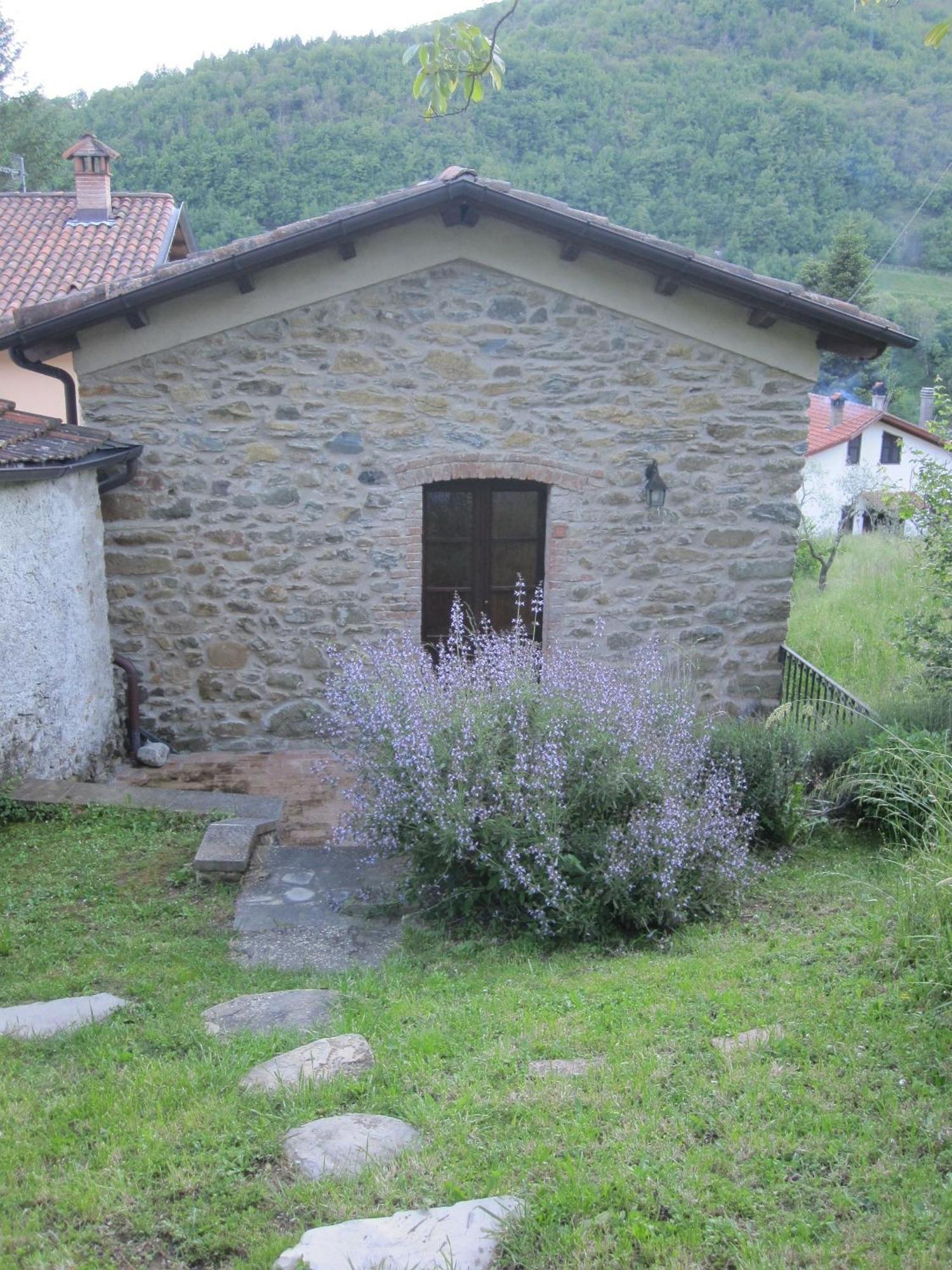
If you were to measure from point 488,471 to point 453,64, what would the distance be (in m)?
3.69

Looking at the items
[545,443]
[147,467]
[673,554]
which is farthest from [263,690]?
[673,554]

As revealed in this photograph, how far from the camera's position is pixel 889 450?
104 feet

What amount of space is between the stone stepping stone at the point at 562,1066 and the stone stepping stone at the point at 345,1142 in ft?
1.54

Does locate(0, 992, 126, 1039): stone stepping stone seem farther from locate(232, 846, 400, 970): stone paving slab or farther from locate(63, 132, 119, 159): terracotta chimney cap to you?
locate(63, 132, 119, 159): terracotta chimney cap

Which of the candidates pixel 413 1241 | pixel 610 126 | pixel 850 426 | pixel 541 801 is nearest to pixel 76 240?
pixel 610 126

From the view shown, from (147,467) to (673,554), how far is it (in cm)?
384

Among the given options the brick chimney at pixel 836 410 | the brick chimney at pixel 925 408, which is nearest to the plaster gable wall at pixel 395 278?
the brick chimney at pixel 925 408

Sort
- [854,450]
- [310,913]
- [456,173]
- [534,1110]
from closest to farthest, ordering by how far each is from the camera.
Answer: [534,1110], [310,913], [456,173], [854,450]

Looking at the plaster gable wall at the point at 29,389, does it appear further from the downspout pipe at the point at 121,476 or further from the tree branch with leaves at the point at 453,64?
the tree branch with leaves at the point at 453,64

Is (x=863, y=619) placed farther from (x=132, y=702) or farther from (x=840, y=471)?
(x=840, y=471)

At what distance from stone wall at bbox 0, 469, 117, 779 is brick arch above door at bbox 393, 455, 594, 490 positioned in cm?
217

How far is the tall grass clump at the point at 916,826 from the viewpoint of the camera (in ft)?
12.0

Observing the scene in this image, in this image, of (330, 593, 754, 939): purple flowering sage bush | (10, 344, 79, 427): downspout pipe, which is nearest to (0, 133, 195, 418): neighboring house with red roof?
(10, 344, 79, 427): downspout pipe

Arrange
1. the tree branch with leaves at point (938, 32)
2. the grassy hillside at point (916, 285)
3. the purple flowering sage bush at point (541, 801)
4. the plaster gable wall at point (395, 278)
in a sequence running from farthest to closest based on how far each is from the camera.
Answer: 1. the grassy hillside at point (916, 285)
2. the plaster gable wall at point (395, 278)
3. the purple flowering sage bush at point (541, 801)
4. the tree branch with leaves at point (938, 32)
